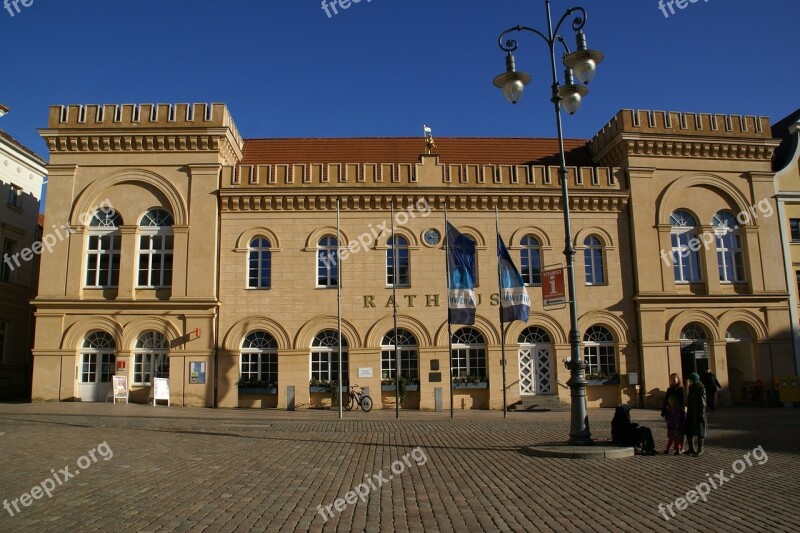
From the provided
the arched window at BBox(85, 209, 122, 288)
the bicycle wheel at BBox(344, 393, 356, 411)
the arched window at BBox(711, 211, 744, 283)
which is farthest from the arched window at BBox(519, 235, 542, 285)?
the arched window at BBox(85, 209, 122, 288)

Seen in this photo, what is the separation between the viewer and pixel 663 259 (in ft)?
91.4

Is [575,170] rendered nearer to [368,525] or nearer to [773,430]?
[773,430]

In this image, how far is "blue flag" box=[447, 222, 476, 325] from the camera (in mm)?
21609

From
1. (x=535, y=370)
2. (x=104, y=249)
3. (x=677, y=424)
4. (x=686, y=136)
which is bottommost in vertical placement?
(x=677, y=424)

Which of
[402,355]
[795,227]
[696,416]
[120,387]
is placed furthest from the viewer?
[795,227]

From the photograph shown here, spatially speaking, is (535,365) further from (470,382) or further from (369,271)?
(369,271)

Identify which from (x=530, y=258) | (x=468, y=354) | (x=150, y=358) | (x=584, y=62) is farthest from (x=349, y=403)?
(x=584, y=62)

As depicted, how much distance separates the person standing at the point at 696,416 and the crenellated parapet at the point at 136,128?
68.7ft

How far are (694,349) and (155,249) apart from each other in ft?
76.2

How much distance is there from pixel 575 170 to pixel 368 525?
2347 centimetres

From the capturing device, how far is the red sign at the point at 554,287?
47.5ft

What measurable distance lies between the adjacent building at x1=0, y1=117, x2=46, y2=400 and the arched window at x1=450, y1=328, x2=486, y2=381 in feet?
67.4

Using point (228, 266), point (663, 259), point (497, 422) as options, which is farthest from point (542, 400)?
point (228, 266)

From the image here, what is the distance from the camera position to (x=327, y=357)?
2647 cm
